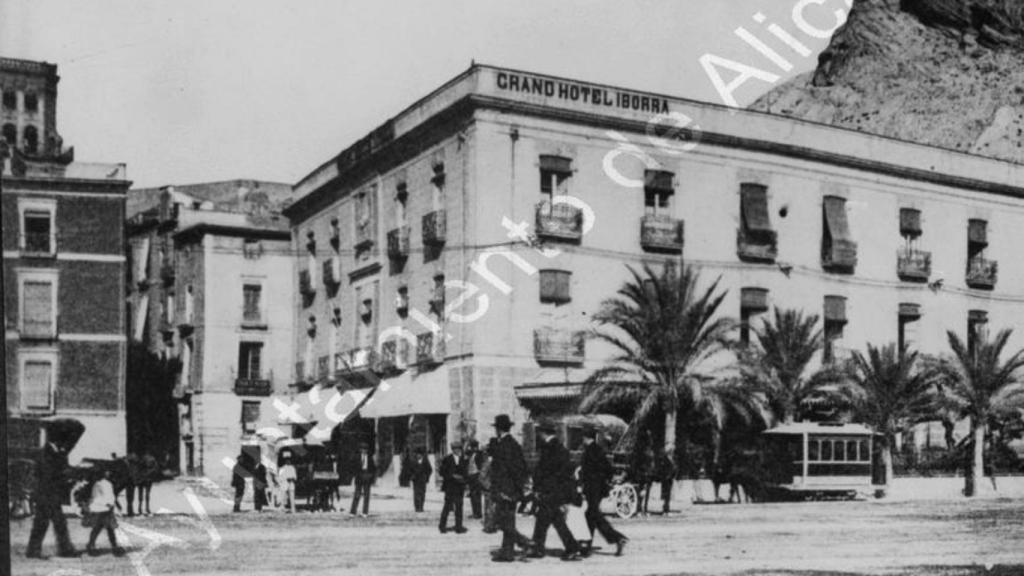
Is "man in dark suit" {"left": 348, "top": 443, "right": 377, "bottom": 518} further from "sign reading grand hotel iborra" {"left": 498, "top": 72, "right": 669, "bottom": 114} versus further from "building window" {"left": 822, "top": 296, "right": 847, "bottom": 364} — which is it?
"building window" {"left": 822, "top": 296, "right": 847, "bottom": 364}

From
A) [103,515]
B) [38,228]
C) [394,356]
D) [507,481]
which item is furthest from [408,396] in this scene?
[38,228]

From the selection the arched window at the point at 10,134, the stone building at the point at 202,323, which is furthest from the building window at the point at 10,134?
the stone building at the point at 202,323

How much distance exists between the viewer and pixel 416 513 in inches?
318

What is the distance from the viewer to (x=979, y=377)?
8.88 metres

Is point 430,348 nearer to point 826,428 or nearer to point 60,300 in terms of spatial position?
point 60,300

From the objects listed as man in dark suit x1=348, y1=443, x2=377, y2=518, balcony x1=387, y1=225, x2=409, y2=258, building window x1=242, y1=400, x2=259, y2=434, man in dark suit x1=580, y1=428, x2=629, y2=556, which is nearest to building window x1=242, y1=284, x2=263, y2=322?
building window x1=242, y1=400, x2=259, y2=434

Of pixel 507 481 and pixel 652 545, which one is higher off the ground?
pixel 507 481

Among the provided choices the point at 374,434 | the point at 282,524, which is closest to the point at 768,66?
the point at 374,434

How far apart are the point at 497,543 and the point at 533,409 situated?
43.3 inches

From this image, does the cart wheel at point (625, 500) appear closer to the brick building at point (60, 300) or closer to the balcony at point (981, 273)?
the balcony at point (981, 273)

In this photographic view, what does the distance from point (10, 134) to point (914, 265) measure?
6.21 meters

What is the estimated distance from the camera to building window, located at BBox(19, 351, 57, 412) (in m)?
6.41

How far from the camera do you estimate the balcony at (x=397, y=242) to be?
7.67 metres

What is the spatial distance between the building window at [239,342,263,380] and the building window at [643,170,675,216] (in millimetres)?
2689
